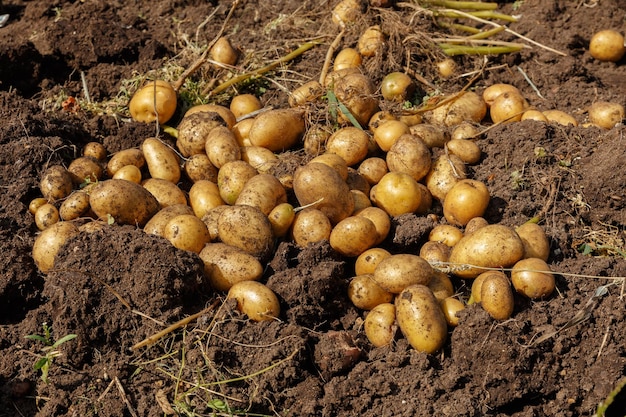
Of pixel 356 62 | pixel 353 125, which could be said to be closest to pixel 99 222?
pixel 353 125

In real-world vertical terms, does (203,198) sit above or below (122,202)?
below

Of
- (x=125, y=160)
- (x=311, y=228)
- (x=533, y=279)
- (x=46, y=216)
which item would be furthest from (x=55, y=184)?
(x=533, y=279)

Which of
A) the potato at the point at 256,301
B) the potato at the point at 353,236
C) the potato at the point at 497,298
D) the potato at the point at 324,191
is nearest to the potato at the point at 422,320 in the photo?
the potato at the point at 497,298

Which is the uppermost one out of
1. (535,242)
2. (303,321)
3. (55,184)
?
(55,184)

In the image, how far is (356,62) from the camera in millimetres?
4824

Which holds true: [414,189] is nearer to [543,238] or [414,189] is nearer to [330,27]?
[543,238]

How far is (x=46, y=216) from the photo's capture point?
3676 mm

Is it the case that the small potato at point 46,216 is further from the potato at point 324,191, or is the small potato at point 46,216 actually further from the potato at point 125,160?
the potato at point 324,191

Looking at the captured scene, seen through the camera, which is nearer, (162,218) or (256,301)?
(256,301)

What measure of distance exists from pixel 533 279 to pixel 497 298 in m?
0.24

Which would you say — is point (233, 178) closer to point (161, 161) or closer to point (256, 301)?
point (161, 161)

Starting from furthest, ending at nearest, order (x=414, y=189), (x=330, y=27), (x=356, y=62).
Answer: (x=330, y=27)
(x=356, y=62)
(x=414, y=189)

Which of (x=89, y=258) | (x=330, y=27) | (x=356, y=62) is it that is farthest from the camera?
(x=330, y=27)

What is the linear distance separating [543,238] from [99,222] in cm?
229
